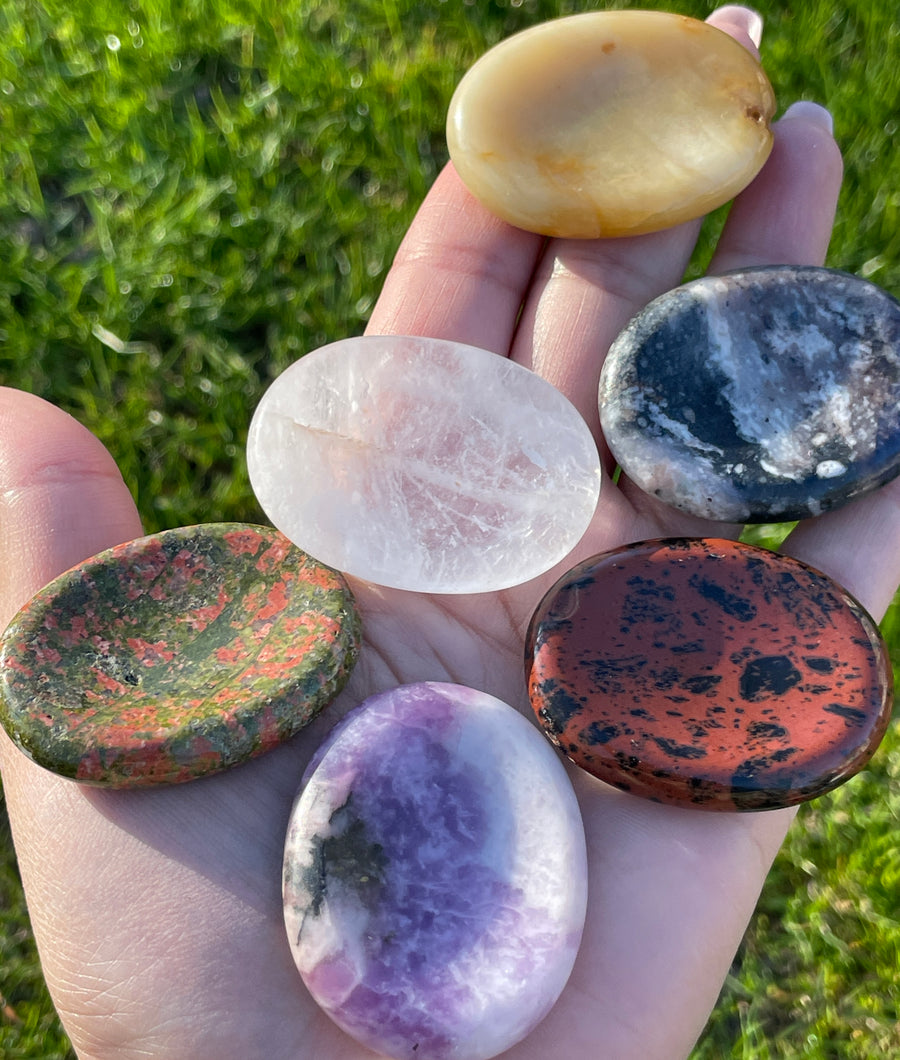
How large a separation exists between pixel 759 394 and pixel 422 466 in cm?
61

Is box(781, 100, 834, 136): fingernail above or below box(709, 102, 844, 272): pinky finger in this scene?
above

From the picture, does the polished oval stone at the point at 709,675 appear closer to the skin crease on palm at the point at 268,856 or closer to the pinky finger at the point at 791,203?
the skin crease on palm at the point at 268,856

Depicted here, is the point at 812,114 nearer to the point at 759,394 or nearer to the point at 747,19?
the point at 747,19

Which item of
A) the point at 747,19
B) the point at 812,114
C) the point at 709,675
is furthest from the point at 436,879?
the point at 747,19

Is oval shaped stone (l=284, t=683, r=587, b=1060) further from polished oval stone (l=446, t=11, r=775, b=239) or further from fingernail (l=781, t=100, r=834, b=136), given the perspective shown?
fingernail (l=781, t=100, r=834, b=136)

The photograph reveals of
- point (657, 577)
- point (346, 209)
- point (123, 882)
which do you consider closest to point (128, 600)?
point (123, 882)

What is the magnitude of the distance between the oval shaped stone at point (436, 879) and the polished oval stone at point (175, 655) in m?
0.13

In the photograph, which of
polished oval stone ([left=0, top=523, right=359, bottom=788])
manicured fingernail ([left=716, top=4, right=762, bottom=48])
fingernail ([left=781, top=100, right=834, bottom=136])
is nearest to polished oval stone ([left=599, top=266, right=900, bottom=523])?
fingernail ([left=781, top=100, right=834, bottom=136])

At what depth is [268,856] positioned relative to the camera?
1.42 meters

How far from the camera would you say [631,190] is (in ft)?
5.89

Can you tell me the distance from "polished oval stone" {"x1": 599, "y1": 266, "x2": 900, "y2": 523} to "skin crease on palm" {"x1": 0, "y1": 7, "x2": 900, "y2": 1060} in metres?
0.12

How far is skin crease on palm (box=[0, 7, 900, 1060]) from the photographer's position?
4.42 ft

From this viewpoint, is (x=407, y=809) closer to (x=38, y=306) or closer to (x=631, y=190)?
(x=631, y=190)

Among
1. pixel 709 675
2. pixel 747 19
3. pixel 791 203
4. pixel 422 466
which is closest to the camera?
pixel 709 675
